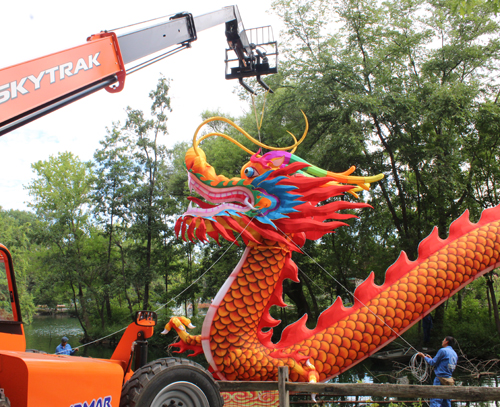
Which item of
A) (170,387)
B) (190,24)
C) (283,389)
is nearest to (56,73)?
(190,24)

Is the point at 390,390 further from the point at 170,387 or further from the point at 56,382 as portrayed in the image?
the point at 56,382

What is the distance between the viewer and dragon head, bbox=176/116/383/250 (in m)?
5.25

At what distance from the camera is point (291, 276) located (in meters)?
5.54

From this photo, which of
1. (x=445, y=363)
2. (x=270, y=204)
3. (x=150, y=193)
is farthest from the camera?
(x=150, y=193)

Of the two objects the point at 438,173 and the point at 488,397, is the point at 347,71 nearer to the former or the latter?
the point at 438,173

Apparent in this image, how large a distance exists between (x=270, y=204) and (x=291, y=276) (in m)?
1.07

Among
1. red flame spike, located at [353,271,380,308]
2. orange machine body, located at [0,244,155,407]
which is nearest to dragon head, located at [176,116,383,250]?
red flame spike, located at [353,271,380,308]

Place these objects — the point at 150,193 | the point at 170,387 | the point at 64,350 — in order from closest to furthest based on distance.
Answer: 1. the point at 170,387
2. the point at 64,350
3. the point at 150,193

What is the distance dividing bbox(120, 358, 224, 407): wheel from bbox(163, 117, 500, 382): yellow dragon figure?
207cm

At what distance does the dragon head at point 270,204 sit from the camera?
17.2ft

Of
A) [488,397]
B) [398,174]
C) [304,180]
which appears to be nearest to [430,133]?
[398,174]

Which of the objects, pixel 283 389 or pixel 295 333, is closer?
pixel 283 389

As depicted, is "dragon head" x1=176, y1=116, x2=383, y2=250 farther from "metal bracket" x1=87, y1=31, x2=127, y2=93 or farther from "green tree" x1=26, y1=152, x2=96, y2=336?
"green tree" x1=26, y1=152, x2=96, y2=336

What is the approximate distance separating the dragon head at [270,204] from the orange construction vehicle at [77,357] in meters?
2.01
